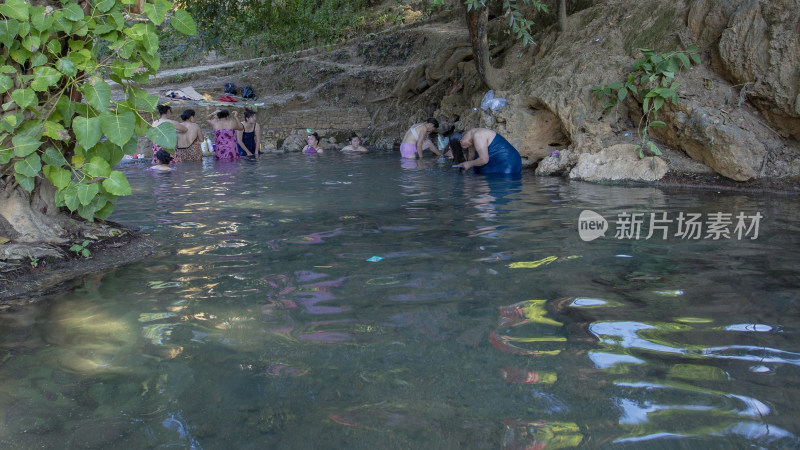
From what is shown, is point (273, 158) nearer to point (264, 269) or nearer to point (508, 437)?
point (264, 269)

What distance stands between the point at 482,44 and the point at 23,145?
8442 millimetres

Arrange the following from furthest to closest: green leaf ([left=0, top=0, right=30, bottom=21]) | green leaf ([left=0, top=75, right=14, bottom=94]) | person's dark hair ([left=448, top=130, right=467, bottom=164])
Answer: person's dark hair ([left=448, top=130, right=467, bottom=164]), green leaf ([left=0, top=75, right=14, bottom=94]), green leaf ([left=0, top=0, right=30, bottom=21])

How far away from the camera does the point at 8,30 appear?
3068 mm

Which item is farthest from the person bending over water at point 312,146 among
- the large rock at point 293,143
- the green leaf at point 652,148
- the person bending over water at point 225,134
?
the green leaf at point 652,148

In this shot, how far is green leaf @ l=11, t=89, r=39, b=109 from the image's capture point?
3084 millimetres

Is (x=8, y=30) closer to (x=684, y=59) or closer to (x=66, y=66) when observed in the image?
(x=66, y=66)

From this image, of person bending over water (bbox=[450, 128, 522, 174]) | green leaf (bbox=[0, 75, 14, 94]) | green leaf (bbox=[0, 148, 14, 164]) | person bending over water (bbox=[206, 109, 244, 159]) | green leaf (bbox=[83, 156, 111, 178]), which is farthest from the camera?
person bending over water (bbox=[206, 109, 244, 159])

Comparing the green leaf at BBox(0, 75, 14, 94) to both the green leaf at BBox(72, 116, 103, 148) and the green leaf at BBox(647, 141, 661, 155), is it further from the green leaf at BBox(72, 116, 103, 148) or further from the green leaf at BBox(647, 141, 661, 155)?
the green leaf at BBox(647, 141, 661, 155)

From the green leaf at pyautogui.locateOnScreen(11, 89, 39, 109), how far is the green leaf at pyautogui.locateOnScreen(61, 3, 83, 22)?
1.58 feet

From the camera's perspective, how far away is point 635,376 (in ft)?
6.83

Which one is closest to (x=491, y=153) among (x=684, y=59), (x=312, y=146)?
(x=684, y=59)

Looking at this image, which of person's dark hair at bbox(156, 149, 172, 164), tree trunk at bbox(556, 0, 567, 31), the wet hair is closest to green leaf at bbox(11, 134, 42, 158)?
person's dark hair at bbox(156, 149, 172, 164)

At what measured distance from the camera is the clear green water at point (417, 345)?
5.96ft

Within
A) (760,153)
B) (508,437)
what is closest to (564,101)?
(760,153)
